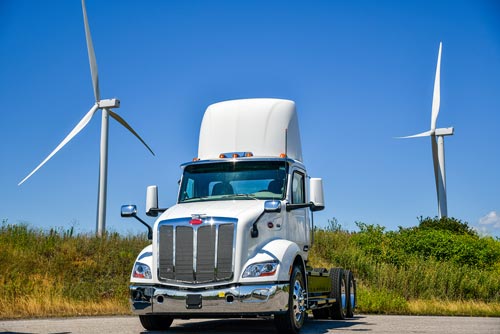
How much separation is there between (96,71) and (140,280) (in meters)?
22.5

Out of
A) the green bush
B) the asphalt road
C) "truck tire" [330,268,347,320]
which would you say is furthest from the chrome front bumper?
the green bush

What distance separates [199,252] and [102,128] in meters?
21.7

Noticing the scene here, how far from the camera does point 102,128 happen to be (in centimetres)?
3133

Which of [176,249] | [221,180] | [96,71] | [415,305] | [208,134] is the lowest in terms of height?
[415,305]

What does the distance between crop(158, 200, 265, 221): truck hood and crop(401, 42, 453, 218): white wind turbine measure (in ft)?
89.6

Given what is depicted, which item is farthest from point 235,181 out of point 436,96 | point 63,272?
point 436,96

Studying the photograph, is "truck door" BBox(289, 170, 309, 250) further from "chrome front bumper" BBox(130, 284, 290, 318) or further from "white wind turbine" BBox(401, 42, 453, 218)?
"white wind turbine" BBox(401, 42, 453, 218)

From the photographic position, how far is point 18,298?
18.2 metres

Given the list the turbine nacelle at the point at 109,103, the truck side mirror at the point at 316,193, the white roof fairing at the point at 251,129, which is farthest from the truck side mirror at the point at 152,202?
the turbine nacelle at the point at 109,103

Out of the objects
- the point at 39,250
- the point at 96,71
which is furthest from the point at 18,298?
the point at 96,71

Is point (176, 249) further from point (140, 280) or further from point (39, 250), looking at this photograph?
point (39, 250)

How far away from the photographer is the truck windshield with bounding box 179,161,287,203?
1214 cm

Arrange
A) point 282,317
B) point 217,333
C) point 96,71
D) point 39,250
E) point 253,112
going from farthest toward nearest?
point 96,71
point 39,250
point 253,112
point 217,333
point 282,317

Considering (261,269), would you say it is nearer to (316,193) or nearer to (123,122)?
(316,193)
